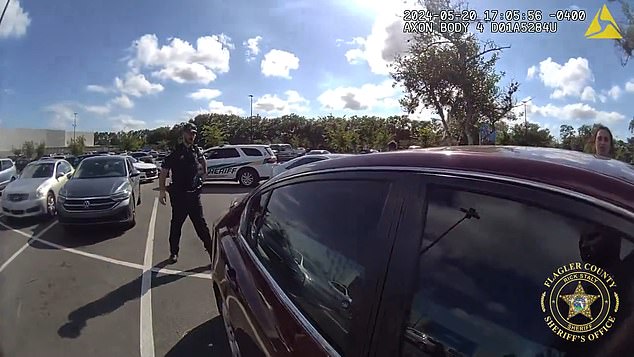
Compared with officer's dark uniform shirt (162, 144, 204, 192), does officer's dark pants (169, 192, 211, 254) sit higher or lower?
lower

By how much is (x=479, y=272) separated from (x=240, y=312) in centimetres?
143

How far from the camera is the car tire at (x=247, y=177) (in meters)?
17.1

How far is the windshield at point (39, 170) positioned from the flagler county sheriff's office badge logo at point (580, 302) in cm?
1202

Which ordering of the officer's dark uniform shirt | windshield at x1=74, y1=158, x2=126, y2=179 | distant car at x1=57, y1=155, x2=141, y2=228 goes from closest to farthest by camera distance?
1. the officer's dark uniform shirt
2. distant car at x1=57, y1=155, x2=141, y2=228
3. windshield at x1=74, y1=158, x2=126, y2=179

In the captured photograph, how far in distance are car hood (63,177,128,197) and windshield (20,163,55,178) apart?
2.79 metres

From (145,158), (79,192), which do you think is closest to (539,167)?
(79,192)

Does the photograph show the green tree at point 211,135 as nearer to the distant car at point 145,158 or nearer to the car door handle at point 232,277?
the distant car at point 145,158

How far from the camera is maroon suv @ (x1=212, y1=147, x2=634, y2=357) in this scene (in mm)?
1043

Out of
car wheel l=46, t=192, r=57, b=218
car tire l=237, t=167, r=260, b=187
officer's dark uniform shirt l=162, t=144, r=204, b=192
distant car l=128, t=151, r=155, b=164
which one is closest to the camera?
officer's dark uniform shirt l=162, t=144, r=204, b=192

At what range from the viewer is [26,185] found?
379 inches

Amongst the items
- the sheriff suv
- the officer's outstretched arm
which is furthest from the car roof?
the sheriff suv

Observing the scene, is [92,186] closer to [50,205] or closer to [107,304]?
[50,205]

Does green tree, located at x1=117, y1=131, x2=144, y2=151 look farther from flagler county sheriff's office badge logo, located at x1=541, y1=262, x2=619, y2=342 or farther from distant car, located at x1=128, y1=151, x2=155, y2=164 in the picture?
flagler county sheriff's office badge logo, located at x1=541, y1=262, x2=619, y2=342

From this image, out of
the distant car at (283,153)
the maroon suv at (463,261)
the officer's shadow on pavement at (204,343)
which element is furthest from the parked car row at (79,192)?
the distant car at (283,153)
